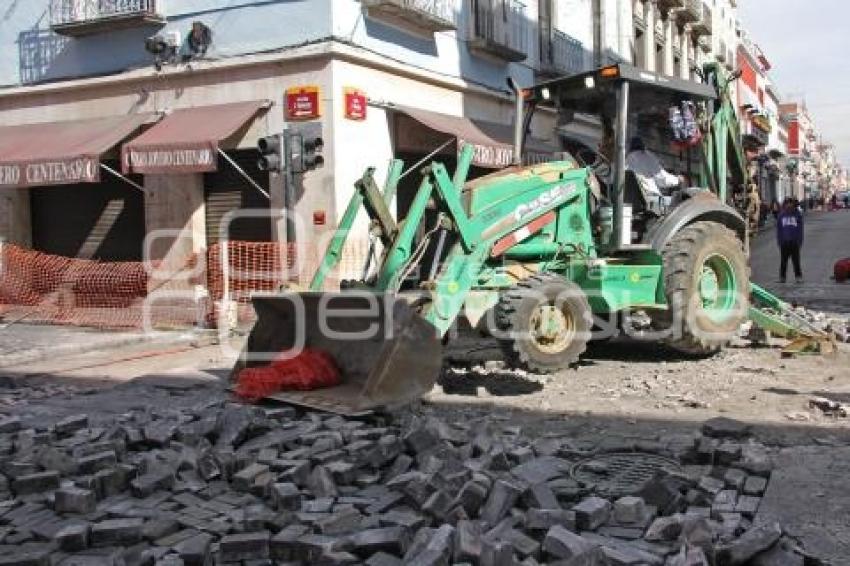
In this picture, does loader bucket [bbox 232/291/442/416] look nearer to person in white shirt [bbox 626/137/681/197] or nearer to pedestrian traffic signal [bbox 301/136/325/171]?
person in white shirt [bbox 626/137/681/197]

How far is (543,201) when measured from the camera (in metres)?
8.66

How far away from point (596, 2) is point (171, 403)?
66.9 ft

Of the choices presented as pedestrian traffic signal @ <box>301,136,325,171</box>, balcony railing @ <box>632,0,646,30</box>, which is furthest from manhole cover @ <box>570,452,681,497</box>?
balcony railing @ <box>632,0,646,30</box>

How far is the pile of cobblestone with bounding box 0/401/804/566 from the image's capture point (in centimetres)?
407

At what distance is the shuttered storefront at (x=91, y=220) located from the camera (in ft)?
52.9

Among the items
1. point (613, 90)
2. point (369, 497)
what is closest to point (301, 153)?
point (613, 90)

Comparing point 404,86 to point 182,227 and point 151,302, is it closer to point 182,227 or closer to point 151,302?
point 182,227

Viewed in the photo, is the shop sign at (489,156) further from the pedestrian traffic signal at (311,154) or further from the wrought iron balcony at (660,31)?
the wrought iron balcony at (660,31)

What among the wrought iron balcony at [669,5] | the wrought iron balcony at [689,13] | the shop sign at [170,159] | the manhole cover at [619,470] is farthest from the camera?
the wrought iron balcony at [689,13]

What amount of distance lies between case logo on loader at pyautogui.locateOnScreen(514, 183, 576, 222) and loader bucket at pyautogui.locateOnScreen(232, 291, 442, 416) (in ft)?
6.42

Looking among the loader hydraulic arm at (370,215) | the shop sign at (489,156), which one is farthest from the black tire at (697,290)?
the shop sign at (489,156)

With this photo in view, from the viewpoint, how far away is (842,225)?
3994cm

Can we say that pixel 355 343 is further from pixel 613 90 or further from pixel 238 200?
pixel 238 200

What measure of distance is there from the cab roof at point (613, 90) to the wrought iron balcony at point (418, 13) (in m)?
5.61
